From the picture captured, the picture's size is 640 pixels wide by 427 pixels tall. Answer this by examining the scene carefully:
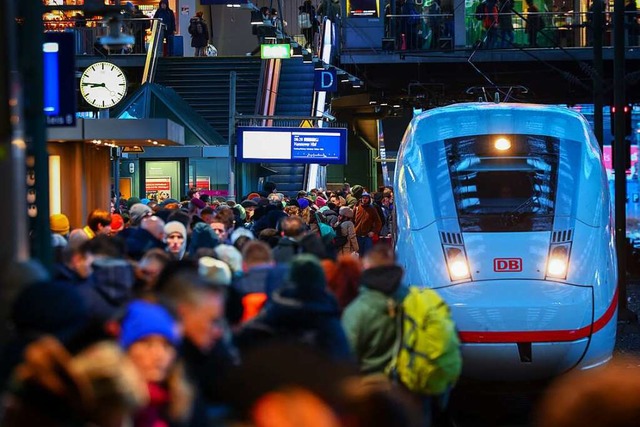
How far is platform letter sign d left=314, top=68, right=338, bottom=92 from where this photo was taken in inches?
1252

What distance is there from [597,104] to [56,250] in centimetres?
1413

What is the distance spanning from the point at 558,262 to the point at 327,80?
20.0m

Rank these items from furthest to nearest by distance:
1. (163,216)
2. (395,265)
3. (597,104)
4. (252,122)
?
(252,122)
(597,104)
(163,216)
(395,265)

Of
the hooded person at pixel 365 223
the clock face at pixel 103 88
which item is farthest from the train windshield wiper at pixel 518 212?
the clock face at pixel 103 88

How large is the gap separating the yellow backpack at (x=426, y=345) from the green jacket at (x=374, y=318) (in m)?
0.07

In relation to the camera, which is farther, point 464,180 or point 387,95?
point 387,95

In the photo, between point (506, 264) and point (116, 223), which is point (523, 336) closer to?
point (506, 264)

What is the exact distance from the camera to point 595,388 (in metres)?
3.69

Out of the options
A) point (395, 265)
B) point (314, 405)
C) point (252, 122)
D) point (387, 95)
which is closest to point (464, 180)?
point (395, 265)

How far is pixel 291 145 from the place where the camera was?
86.8ft

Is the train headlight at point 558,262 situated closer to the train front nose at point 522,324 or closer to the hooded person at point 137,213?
the train front nose at point 522,324

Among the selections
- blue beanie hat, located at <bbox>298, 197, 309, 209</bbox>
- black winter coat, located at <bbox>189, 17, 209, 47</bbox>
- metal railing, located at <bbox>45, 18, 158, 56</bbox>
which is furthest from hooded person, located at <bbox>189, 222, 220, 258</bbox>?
black winter coat, located at <bbox>189, 17, 209, 47</bbox>

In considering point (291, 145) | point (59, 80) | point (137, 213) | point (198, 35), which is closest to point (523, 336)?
point (59, 80)

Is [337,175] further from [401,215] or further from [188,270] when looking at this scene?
[188,270]
